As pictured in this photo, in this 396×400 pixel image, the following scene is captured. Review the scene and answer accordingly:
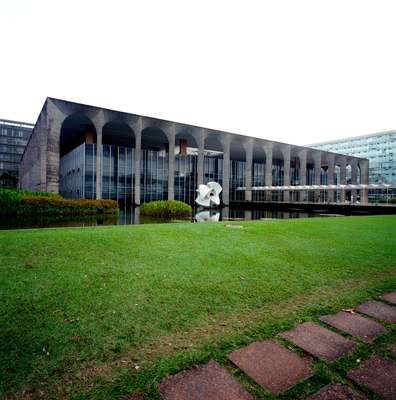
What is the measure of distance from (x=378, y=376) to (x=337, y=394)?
18.2 inches

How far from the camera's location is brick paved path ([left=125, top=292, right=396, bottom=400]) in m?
1.79

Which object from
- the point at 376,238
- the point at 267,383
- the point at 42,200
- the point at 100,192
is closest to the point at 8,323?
the point at 267,383

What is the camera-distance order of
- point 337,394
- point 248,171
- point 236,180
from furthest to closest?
point 236,180 → point 248,171 → point 337,394

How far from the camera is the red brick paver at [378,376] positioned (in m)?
1.84

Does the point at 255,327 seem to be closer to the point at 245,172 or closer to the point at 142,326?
the point at 142,326

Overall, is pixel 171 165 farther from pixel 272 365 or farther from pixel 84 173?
pixel 272 365

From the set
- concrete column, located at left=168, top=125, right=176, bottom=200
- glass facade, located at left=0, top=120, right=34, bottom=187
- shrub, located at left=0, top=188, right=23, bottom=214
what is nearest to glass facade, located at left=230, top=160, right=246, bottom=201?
concrete column, located at left=168, top=125, right=176, bottom=200

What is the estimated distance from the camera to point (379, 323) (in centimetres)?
285

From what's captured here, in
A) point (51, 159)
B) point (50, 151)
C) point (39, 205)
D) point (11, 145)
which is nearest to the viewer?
point (39, 205)

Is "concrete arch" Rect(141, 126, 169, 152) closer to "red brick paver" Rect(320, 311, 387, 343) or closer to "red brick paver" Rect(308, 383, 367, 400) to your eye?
"red brick paver" Rect(320, 311, 387, 343)

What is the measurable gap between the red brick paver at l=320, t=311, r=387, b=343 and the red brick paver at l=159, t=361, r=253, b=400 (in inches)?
59.1

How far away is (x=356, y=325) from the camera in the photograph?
2779 millimetres

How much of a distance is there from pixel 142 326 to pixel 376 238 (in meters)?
7.83

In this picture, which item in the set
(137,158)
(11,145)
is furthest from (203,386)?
(11,145)
